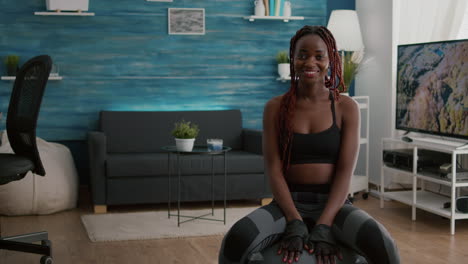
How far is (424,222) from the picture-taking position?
4.42 metres

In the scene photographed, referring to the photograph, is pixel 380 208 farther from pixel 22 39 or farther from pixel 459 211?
pixel 22 39

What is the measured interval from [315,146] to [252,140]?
3054 mm

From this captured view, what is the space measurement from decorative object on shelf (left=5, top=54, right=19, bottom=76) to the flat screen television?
3208 mm

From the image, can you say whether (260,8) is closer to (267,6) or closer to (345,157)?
(267,6)

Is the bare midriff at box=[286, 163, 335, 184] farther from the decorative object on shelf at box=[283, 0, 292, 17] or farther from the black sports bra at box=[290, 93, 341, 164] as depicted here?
the decorative object on shelf at box=[283, 0, 292, 17]

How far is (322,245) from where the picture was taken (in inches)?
79.7

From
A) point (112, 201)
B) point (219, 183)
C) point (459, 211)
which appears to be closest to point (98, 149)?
point (112, 201)

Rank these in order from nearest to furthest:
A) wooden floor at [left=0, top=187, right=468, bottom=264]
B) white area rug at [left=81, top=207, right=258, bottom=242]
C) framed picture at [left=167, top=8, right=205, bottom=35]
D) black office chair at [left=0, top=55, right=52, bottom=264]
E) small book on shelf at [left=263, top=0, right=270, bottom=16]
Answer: black office chair at [left=0, top=55, right=52, bottom=264], wooden floor at [left=0, top=187, right=468, bottom=264], white area rug at [left=81, top=207, right=258, bottom=242], framed picture at [left=167, top=8, right=205, bottom=35], small book on shelf at [left=263, top=0, right=270, bottom=16]

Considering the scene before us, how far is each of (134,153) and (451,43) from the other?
8.81 ft

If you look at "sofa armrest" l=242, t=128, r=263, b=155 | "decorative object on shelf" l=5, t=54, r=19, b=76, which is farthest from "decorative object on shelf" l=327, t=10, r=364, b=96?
"decorative object on shelf" l=5, t=54, r=19, b=76

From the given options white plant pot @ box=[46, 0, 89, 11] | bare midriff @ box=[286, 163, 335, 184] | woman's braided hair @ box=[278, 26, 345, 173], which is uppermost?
white plant pot @ box=[46, 0, 89, 11]

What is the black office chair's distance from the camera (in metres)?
3.14

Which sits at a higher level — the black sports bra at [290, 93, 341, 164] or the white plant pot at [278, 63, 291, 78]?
the white plant pot at [278, 63, 291, 78]

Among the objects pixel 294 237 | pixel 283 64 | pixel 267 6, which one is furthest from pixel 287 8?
pixel 294 237
